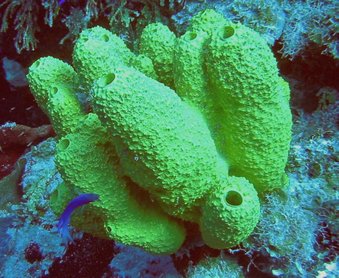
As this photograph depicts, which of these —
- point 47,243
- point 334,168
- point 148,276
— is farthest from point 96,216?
point 334,168

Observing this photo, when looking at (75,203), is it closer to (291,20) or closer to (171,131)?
(171,131)

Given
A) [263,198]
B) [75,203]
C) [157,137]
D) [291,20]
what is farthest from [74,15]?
[263,198]

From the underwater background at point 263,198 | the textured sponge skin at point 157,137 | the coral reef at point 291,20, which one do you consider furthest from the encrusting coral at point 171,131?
the coral reef at point 291,20

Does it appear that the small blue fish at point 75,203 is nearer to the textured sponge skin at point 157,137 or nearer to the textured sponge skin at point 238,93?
the textured sponge skin at point 157,137

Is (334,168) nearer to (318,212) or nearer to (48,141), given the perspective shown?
(318,212)

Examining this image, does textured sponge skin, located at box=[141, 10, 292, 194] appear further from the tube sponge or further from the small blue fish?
the small blue fish

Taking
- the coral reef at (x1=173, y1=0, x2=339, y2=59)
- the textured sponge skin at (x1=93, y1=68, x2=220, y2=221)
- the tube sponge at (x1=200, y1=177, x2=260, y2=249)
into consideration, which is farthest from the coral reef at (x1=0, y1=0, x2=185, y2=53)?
the tube sponge at (x1=200, y1=177, x2=260, y2=249)
